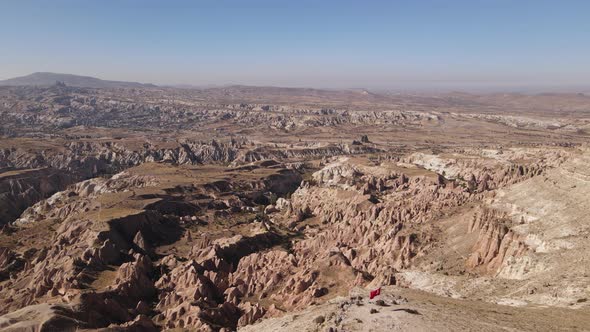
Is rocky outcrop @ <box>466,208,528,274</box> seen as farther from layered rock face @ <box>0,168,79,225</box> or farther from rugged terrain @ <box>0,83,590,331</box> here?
layered rock face @ <box>0,168,79,225</box>

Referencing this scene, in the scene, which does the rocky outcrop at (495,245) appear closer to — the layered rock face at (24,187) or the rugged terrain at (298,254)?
the rugged terrain at (298,254)

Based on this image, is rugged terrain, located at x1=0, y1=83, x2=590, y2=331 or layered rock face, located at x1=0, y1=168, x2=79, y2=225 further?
layered rock face, located at x1=0, y1=168, x2=79, y2=225

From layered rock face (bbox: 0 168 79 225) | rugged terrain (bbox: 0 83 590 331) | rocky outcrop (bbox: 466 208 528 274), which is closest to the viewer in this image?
rugged terrain (bbox: 0 83 590 331)

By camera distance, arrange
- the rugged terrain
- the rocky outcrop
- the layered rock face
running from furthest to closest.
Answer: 1. the layered rock face
2. the rocky outcrop
3. the rugged terrain

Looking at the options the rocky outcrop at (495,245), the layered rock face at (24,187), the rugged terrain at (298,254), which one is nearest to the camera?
the rugged terrain at (298,254)

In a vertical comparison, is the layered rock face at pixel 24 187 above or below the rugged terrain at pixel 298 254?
below

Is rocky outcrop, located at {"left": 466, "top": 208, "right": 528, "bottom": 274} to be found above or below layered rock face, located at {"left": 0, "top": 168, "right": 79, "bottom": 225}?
above

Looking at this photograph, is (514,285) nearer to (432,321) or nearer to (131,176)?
(432,321)

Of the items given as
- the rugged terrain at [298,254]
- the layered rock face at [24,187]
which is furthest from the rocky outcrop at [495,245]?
the layered rock face at [24,187]

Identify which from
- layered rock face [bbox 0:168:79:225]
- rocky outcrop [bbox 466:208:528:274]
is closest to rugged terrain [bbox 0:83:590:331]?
rocky outcrop [bbox 466:208:528:274]

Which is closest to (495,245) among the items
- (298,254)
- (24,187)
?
(298,254)

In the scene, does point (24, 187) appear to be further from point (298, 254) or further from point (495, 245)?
point (495, 245)
